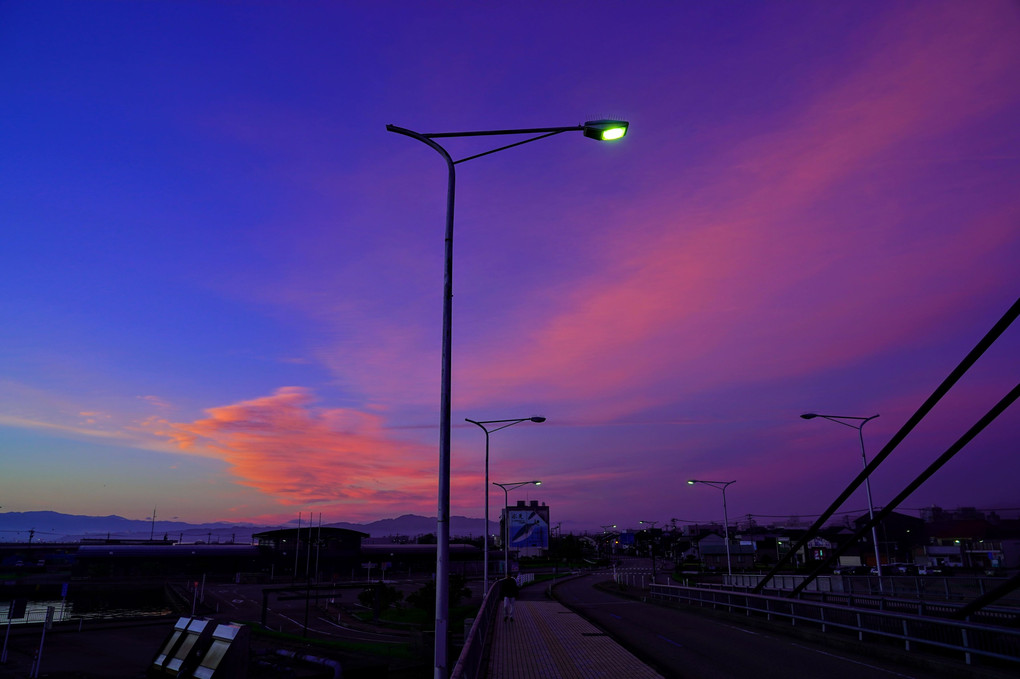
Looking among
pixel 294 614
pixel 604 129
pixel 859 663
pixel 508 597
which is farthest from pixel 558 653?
pixel 294 614

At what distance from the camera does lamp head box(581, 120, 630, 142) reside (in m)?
11.5

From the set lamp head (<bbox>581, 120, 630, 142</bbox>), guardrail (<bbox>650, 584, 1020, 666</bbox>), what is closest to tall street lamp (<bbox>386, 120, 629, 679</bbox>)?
lamp head (<bbox>581, 120, 630, 142</bbox>)

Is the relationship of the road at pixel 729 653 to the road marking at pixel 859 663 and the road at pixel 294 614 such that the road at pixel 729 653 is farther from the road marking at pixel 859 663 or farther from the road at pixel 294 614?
the road at pixel 294 614

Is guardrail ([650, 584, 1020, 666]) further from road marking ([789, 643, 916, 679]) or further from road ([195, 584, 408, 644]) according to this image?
road ([195, 584, 408, 644])

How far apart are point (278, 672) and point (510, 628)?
399 inches

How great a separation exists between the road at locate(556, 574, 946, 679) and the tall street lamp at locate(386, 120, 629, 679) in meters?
8.76

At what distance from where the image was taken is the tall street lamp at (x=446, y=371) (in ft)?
33.4

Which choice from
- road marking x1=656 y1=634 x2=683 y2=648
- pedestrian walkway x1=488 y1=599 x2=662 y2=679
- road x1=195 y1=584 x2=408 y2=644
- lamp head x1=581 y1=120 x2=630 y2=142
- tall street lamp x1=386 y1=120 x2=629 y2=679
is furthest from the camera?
road x1=195 y1=584 x2=408 y2=644

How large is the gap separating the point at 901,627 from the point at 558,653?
1022 centimetres

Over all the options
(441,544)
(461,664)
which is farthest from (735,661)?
(441,544)

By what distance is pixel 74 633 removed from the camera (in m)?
53.5

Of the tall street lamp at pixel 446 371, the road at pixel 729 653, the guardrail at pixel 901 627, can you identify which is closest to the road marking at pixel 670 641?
the road at pixel 729 653

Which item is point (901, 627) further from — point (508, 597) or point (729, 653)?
point (508, 597)

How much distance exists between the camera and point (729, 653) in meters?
19.4
